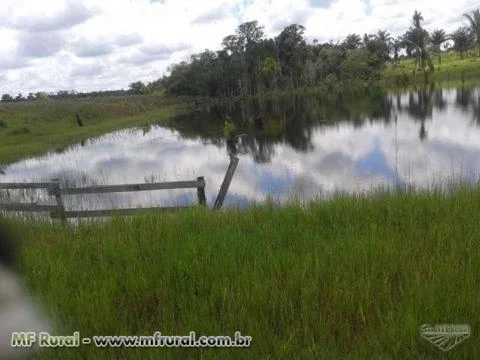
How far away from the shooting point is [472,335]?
328cm

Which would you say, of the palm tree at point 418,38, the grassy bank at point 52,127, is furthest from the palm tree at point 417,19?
the grassy bank at point 52,127

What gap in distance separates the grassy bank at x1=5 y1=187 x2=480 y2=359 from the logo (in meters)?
0.05

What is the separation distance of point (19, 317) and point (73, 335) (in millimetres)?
845

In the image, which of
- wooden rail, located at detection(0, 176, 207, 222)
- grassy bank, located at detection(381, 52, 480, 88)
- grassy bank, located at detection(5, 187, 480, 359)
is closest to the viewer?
grassy bank, located at detection(5, 187, 480, 359)

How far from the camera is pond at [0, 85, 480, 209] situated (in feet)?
52.7

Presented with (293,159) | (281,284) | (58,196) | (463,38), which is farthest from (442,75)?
(281,284)

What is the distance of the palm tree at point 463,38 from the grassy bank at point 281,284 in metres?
107

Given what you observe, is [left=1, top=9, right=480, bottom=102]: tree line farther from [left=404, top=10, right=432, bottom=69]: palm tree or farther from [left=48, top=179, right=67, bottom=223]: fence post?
[left=48, top=179, right=67, bottom=223]: fence post

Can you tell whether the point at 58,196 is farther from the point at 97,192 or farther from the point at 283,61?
the point at 283,61

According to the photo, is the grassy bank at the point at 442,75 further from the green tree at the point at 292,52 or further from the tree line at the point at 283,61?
the green tree at the point at 292,52

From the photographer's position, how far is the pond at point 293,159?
52.7 feet

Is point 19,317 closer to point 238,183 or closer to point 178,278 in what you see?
point 178,278

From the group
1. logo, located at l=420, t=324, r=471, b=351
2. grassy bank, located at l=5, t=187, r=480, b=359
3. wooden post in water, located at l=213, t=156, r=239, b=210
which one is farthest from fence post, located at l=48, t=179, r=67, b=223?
logo, located at l=420, t=324, r=471, b=351

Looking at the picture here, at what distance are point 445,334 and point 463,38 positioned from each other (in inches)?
4411
